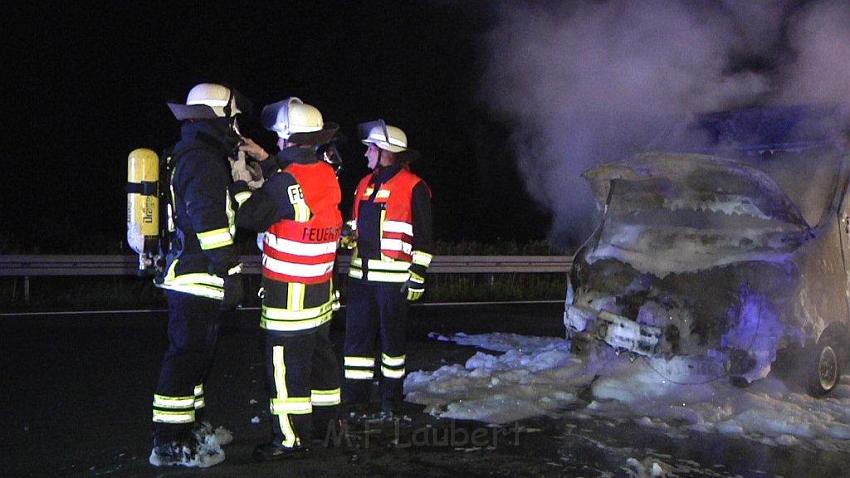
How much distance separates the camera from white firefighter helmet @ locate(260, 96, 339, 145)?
5.44m

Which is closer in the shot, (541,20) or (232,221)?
(232,221)

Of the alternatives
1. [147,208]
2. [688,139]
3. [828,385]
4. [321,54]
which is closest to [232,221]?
[147,208]

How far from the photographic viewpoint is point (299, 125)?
A: 545 cm

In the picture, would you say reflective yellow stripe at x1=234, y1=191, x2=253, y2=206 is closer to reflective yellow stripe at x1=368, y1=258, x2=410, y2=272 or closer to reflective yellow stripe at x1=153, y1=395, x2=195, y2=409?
reflective yellow stripe at x1=153, y1=395, x2=195, y2=409

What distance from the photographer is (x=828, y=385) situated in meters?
7.14

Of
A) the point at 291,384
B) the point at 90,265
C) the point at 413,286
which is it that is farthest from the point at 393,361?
the point at 90,265

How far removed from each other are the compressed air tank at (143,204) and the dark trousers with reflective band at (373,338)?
1.65 m

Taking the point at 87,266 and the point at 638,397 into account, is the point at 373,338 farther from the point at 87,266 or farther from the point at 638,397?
the point at 87,266

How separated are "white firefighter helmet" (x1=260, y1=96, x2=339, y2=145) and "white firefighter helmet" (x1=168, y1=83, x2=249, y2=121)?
0.27 metres

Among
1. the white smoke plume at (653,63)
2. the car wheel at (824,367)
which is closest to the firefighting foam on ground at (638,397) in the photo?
the car wheel at (824,367)

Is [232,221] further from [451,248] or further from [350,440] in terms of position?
[451,248]

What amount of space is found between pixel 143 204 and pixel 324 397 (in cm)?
157

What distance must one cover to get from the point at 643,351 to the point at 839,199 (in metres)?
2.12

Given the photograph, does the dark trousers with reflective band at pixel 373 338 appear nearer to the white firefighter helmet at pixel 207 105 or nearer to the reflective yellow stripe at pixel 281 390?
the reflective yellow stripe at pixel 281 390
